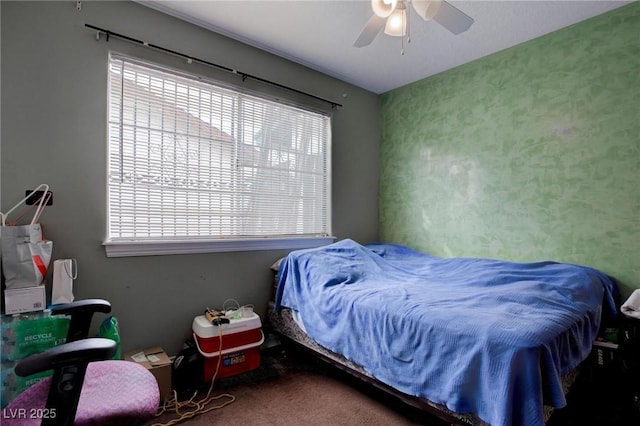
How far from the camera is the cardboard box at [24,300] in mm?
1613

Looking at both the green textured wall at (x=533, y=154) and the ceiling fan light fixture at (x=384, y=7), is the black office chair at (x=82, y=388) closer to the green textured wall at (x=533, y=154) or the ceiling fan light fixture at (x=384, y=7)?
the ceiling fan light fixture at (x=384, y=7)

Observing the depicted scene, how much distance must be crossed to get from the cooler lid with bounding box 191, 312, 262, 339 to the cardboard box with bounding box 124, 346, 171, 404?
0.84 feet

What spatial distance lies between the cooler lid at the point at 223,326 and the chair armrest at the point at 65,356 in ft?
4.38

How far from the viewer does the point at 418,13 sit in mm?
1817

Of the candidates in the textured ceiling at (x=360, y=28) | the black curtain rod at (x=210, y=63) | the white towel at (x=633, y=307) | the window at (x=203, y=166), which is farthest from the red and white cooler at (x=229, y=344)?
the white towel at (x=633, y=307)

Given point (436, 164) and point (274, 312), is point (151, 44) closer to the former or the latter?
point (274, 312)

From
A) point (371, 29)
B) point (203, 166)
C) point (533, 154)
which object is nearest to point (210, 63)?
point (203, 166)

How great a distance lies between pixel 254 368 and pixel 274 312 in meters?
0.46

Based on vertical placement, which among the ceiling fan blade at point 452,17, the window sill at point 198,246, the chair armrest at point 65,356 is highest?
the ceiling fan blade at point 452,17

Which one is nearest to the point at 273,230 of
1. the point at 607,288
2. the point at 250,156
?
the point at 250,156

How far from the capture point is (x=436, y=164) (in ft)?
11.1

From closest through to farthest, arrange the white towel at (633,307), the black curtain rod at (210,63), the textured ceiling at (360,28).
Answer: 1. the white towel at (633,307)
2. the black curtain rod at (210,63)
3. the textured ceiling at (360,28)

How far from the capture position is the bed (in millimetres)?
1266

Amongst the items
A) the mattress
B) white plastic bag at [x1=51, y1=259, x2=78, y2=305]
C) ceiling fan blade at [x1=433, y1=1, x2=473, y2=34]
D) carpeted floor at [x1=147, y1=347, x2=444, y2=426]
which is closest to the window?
white plastic bag at [x1=51, y1=259, x2=78, y2=305]
